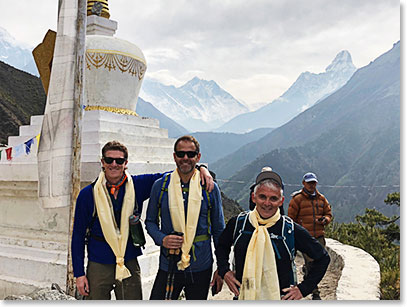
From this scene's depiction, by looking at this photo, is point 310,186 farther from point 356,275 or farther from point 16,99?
point 16,99

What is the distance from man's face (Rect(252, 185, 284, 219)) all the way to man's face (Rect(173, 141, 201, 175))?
0.53 m

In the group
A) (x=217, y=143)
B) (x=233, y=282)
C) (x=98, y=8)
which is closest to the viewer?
(x=233, y=282)

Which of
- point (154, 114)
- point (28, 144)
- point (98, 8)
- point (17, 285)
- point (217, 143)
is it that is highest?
point (154, 114)

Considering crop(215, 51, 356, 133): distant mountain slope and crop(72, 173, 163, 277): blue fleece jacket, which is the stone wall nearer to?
crop(72, 173, 163, 277): blue fleece jacket

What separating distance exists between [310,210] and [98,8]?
4110 millimetres

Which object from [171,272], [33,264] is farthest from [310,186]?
[33,264]

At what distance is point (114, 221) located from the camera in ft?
8.18

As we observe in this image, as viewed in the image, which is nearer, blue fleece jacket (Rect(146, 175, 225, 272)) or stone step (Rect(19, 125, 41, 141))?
blue fleece jacket (Rect(146, 175, 225, 272))

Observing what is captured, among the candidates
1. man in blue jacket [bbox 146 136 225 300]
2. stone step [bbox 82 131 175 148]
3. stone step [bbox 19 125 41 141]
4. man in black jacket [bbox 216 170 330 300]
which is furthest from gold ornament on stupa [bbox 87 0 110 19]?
man in black jacket [bbox 216 170 330 300]

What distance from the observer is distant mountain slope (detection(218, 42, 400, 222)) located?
48938 millimetres

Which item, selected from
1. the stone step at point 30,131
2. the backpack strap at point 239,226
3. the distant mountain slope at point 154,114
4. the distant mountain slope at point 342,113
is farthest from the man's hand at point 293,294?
the distant mountain slope at point 342,113

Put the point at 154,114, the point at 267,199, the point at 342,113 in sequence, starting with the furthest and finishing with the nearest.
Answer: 1. the point at 342,113
2. the point at 154,114
3. the point at 267,199

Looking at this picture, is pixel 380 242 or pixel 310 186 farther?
pixel 380 242

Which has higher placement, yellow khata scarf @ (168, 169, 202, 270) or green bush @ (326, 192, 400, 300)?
yellow khata scarf @ (168, 169, 202, 270)
